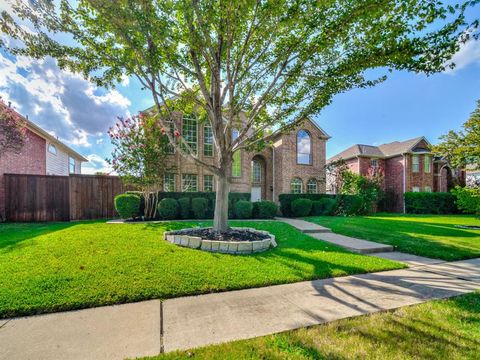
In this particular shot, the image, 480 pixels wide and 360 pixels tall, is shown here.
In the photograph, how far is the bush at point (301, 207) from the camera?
45.0 ft

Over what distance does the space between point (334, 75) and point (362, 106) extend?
1121 cm

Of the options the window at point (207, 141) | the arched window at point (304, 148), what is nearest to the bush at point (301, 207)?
the arched window at point (304, 148)

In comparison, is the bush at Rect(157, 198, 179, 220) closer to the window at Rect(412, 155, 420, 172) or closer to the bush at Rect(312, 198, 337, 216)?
the bush at Rect(312, 198, 337, 216)

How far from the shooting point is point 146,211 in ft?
35.5

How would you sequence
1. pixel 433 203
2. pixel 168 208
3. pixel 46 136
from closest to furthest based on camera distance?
pixel 168 208
pixel 46 136
pixel 433 203

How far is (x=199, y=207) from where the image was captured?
11.2 meters

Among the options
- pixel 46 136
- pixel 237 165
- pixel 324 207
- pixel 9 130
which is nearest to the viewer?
pixel 9 130

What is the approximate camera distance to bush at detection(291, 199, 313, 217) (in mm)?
13711

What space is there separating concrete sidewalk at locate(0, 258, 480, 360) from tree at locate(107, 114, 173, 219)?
8128mm

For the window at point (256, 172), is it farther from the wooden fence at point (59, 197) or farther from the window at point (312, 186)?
the wooden fence at point (59, 197)

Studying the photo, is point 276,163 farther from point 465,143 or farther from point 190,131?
point 465,143

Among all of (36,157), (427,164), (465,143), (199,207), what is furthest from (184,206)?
(427,164)

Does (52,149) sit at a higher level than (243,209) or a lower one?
higher

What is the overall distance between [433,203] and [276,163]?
49.0 ft
